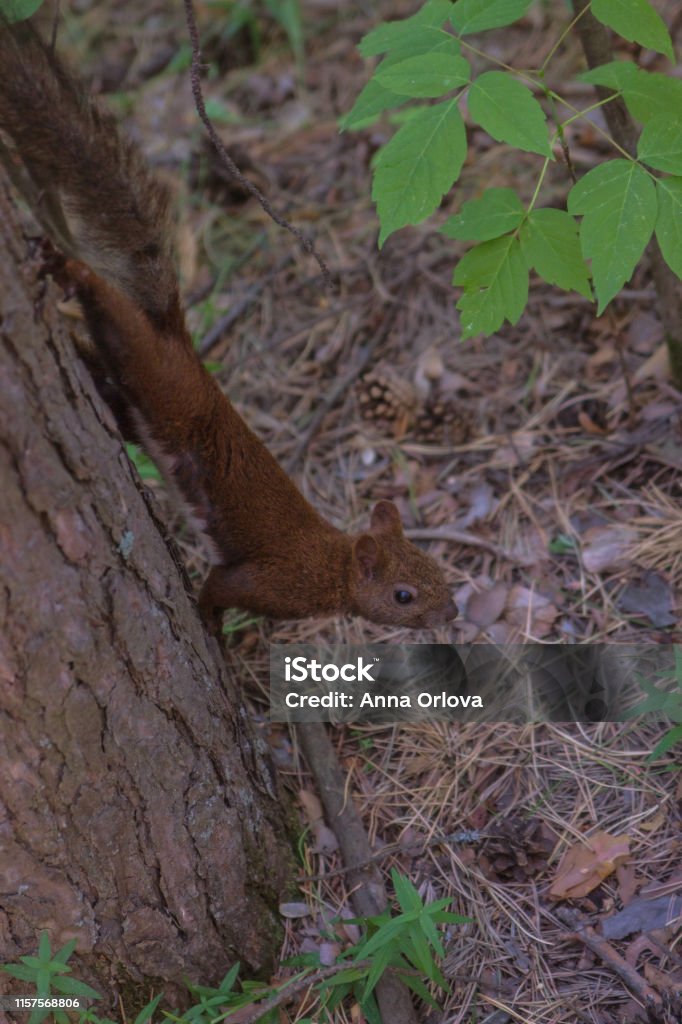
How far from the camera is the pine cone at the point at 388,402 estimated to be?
3.73 meters

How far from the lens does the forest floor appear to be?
246cm

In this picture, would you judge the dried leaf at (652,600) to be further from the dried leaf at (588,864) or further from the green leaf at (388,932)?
the green leaf at (388,932)

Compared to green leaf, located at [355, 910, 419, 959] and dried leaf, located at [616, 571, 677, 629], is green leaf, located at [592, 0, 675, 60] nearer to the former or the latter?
dried leaf, located at [616, 571, 677, 629]

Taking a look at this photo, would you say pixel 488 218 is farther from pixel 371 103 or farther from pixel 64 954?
pixel 64 954

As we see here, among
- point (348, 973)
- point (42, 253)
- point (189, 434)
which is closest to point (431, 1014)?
point (348, 973)

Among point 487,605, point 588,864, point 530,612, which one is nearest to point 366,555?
point 487,605

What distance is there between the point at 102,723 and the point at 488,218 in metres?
1.52

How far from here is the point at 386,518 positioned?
327 centimetres

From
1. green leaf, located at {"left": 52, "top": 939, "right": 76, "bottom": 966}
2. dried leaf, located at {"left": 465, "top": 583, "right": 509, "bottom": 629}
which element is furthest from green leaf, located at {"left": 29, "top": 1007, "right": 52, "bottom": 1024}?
dried leaf, located at {"left": 465, "top": 583, "right": 509, "bottom": 629}

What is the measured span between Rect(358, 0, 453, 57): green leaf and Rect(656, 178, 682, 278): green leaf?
0.67m

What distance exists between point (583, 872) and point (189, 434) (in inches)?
64.0

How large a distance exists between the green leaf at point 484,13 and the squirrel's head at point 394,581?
1.54 meters

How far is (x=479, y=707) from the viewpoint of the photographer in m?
2.98

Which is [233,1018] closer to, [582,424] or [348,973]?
[348,973]
